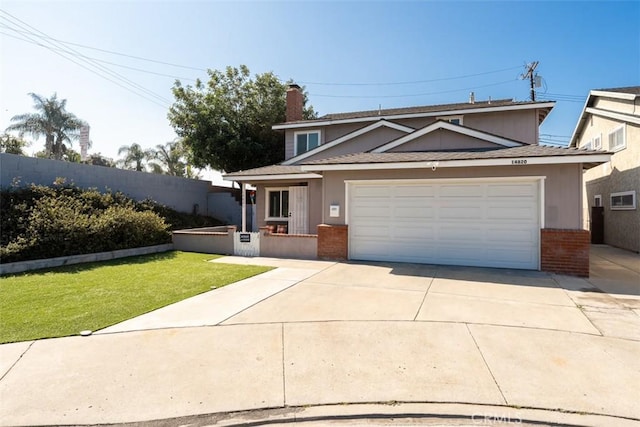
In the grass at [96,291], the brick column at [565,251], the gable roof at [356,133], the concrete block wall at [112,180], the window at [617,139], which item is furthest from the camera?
the gable roof at [356,133]

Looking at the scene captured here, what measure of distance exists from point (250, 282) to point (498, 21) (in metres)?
12.6

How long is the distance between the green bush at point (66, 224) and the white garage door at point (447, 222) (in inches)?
319

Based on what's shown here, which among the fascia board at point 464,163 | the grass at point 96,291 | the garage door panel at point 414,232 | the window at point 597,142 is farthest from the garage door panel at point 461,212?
Answer: the window at point 597,142

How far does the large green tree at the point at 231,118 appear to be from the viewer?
69.9 feet

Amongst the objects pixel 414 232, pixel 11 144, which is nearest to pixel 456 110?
pixel 414 232

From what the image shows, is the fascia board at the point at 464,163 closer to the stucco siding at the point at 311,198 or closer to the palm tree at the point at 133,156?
the stucco siding at the point at 311,198

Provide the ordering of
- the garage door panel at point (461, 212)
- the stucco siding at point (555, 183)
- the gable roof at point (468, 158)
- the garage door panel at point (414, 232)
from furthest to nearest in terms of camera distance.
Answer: the garage door panel at point (414, 232)
the garage door panel at point (461, 212)
the stucco siding at point (555, 183)
the gable roof at point (468, 158)

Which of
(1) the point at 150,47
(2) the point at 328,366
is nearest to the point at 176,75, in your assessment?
(1) the point at 150,47

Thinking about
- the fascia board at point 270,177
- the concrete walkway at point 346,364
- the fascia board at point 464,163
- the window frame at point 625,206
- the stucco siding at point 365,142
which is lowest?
the concrete walkway at point 346,364

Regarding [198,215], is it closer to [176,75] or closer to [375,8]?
[176,75]

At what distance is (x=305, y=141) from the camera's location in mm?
17312

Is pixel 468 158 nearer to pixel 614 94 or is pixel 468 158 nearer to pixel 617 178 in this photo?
pixel 617 178

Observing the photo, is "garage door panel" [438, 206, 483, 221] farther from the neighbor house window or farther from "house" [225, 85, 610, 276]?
the neighbor house window

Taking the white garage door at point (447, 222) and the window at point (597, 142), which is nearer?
the white garage door at point (447, 222)
